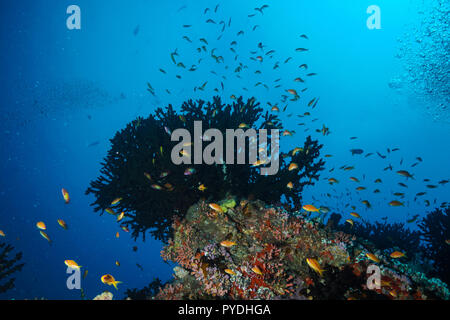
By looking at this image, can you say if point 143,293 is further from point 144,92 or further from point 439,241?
point 144,92

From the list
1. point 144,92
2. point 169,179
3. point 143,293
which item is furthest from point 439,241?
point 144,92

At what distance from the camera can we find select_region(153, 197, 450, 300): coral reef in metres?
3.69

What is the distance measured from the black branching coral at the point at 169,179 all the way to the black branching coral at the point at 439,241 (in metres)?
5.88

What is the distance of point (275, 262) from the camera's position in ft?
13.7

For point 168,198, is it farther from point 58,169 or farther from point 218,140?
point 58,169

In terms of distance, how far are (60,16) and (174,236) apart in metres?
69.2

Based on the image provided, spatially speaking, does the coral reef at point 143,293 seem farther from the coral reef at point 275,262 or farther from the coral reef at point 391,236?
the coral reef at point 391,236

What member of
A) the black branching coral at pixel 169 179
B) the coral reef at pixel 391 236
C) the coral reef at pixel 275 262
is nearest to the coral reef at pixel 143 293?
the coral reef at pixel 275 262

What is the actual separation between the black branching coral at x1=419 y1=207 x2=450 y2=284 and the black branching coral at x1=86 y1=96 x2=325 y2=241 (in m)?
5.88

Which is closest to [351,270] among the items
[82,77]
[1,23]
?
[1,23]

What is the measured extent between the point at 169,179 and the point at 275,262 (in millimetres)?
3270

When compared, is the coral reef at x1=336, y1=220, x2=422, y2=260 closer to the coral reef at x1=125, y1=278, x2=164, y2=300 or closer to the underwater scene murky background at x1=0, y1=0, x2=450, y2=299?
the coral reef at x1=125, y1=278, x2=164, y2=300

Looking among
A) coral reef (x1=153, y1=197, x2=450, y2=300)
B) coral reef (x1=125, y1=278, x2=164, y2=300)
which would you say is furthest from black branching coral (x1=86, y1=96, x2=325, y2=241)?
coral reef (x1=125, y1=278, x2=164, y2=300)

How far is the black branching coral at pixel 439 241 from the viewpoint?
7.46 meters
